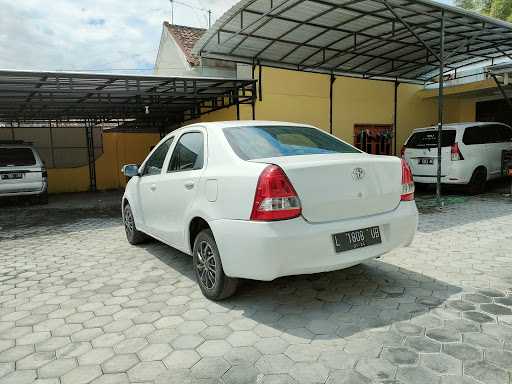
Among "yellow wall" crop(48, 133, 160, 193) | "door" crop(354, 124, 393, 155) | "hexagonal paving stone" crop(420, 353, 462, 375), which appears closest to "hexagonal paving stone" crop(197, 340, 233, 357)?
"hexagonal paving stone" crop(420, 353, 462, 375)

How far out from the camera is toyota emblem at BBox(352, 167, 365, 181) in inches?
128

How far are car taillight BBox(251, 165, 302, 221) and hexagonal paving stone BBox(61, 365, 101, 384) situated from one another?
1493 mm

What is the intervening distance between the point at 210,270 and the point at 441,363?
6.53 feet

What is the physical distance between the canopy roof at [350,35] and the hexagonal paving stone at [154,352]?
747 cm

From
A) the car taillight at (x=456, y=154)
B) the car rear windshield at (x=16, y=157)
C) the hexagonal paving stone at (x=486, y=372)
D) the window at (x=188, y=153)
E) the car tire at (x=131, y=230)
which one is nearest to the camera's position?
the hexagonal paving stone at (x=486, y=372)

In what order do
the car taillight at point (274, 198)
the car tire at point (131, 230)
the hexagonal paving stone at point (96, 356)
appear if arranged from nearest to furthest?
1. the hexagonal paving stone at point (96, 356)
2. the car taillight at point (274, 198)
3. the car tire at point (131, 230)

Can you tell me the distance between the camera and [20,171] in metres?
10.4

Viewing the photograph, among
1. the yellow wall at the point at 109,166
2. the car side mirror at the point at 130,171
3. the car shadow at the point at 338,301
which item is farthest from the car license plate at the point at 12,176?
the car shadow at the point at 338,301

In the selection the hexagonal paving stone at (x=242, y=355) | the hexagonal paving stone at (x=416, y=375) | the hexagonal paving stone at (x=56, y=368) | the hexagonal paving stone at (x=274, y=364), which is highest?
the hexagonal paving stone at (x=416, y=375)

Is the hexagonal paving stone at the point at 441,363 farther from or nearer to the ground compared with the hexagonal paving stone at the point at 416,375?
farther from the ground

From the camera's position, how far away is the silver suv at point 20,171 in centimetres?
1017

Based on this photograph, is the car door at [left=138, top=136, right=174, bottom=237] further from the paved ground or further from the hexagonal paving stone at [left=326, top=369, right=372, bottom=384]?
the hexagonal paving stone at [left=326, top=369, right=372, bottom=384]

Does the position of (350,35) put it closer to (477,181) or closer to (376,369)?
(477,181)

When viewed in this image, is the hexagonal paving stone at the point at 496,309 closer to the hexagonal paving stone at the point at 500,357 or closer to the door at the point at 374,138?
the hexagonal paving stone at the point at 500,357
